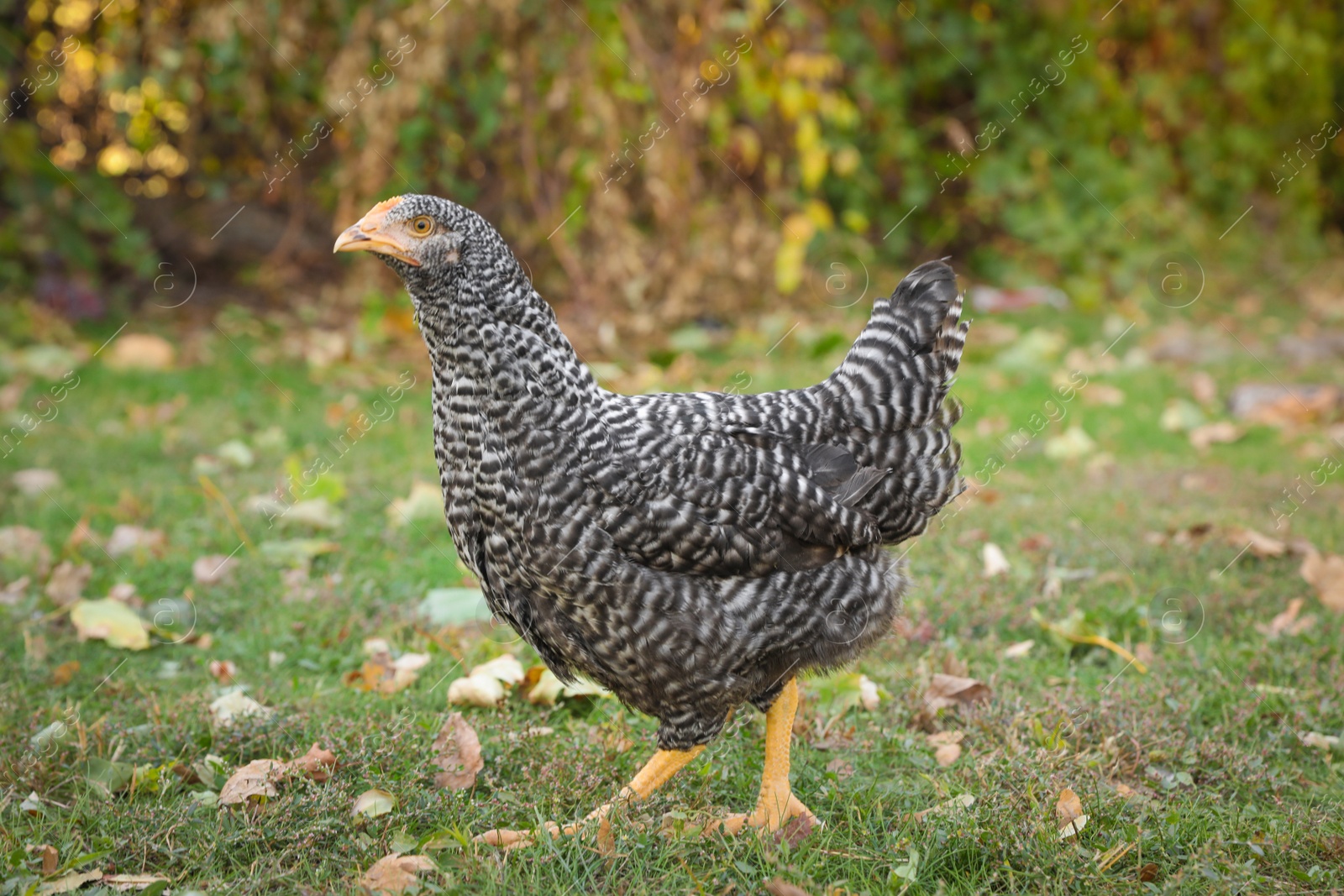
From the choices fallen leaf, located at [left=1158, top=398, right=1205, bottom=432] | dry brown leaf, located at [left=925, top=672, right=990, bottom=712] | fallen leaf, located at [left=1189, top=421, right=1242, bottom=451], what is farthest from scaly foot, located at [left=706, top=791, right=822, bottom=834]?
fallen leaf, located at [left=1158, top=398, right=1205, bottom=432]

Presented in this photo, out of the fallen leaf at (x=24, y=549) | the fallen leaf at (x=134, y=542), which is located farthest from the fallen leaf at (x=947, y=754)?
the fallen leaf at (x=24, y=549)

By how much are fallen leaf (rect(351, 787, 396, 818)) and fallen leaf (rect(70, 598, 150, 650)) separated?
1462mm

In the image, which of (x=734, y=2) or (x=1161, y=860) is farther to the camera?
(x=734, y=2)

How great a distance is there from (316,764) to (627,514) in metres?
1.05

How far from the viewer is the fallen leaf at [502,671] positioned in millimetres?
3574

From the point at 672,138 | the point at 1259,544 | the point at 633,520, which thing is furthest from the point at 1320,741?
the point at 672,138

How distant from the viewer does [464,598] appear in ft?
13.8

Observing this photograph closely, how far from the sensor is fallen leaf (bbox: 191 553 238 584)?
4430 millimetres

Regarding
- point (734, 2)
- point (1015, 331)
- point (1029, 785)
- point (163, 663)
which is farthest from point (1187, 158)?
point (163, 663)

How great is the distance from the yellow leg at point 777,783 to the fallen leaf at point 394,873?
0.73 metres

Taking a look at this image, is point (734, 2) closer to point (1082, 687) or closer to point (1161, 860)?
point (1082, 687)

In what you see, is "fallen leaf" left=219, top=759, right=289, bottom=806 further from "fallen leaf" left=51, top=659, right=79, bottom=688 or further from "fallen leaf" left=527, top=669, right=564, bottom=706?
"fallen leaf" left=51, top=659, right=79, bottom=688

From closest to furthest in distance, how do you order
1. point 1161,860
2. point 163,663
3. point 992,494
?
1. point 1161,860
2. point 163,663
3. point 992,494

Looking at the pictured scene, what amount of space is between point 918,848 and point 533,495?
4.11 ft
